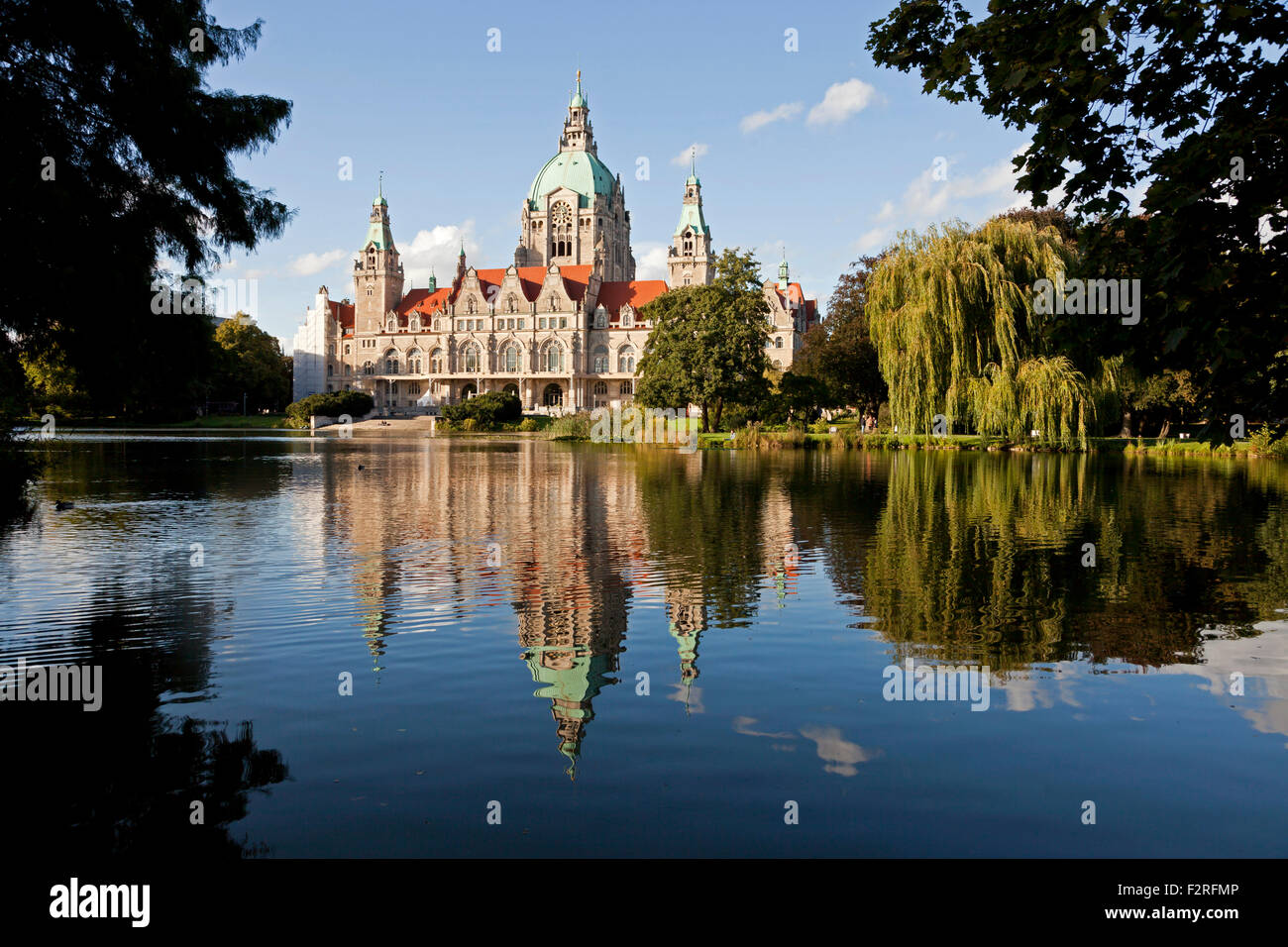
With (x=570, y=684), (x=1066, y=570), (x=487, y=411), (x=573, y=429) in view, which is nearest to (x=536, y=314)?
(x=487, y=411)

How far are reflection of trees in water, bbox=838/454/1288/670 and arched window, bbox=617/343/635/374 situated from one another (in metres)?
91.7

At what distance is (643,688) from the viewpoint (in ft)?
23.9

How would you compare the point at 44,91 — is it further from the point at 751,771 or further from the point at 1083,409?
the point at 1083,409

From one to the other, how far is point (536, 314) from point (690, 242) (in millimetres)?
21417

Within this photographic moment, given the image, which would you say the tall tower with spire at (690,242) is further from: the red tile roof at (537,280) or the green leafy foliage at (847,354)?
the green leafy foliage at (847,354)

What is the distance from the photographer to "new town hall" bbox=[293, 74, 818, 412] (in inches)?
4557

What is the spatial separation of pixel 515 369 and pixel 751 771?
11349cm

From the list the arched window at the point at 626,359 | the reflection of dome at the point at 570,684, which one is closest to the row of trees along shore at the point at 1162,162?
the reflection of dome at the point at 570,684

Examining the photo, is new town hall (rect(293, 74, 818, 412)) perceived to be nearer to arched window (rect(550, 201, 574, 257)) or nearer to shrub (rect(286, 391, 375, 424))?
arched window (rect(550, 201, 574, 257))

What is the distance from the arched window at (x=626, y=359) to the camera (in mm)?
115500

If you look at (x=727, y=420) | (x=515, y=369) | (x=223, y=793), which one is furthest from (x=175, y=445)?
(x=515, y=369)

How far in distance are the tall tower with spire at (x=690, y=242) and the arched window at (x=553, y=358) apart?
1673 cm

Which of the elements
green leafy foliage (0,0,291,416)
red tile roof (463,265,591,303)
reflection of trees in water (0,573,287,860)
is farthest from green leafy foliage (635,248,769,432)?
red tile roof (463,265,591,303)

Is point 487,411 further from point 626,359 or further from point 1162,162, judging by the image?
point 1162,162
